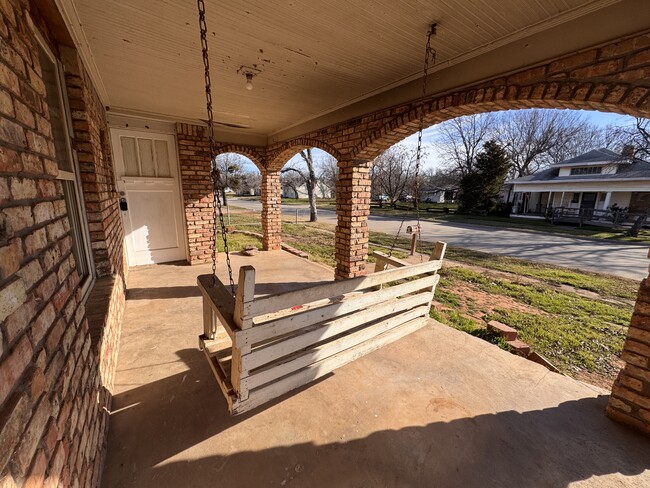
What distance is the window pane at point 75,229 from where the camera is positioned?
2.39 m

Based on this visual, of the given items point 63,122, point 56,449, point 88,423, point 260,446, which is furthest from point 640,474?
point 63,122

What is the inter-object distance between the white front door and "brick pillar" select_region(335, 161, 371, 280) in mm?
3479

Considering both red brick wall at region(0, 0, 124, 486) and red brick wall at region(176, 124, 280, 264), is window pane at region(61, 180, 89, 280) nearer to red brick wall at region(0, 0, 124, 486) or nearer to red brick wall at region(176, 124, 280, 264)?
red brick wall at region(0, 0, 124, 486)

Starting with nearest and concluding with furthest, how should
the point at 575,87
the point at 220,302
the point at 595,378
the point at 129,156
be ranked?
the point at 220,302, the point at 575,87, the point at 595,378, the point at 129,156

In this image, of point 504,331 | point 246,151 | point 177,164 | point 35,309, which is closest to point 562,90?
point 504,331

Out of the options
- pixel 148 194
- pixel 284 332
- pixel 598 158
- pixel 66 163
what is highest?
pixel 598 158

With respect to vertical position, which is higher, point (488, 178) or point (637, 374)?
point (488, 178)

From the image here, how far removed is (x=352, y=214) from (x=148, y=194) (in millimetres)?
4012

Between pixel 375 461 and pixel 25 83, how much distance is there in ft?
8.44

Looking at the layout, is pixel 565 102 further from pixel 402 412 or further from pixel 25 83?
pixel 25 83

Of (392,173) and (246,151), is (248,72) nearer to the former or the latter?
(246,151)

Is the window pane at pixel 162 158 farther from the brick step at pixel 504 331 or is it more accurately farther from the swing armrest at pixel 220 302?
the brick step at pixel 504 331

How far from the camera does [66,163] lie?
246cm

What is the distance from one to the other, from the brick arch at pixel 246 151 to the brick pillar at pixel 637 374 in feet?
20.8
